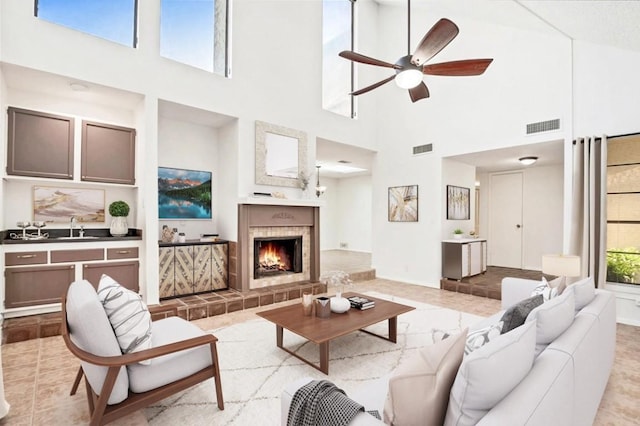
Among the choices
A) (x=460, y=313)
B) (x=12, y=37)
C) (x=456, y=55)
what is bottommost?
(x=460, y=313)

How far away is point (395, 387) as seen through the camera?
3.86 ft

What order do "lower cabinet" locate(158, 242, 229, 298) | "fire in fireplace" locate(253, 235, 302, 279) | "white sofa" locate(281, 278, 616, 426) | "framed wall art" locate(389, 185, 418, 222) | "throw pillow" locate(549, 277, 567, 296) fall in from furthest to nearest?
1. "framed wall art" locate(389, 185, 418, 222)
2. "fire in fireplace" locate(253, 235, 302, 279)
3. "lower cabinet" locate(158, 242, 229, 298)
4. "throw pillow" locate(549, 277, 567, 296)
5. "white sofa" locate(281, 278, 616, 426)

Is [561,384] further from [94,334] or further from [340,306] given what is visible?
[94,334]

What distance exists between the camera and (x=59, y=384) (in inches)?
97.6

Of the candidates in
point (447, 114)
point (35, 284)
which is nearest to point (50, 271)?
point (35, 284)

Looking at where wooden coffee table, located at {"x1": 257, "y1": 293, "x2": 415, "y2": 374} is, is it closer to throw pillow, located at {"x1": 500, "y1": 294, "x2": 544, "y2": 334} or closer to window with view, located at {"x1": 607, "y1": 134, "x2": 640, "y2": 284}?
throw pillow, located at {"x1": 500, "y1": 294, "x2": 544, "y2": 334}

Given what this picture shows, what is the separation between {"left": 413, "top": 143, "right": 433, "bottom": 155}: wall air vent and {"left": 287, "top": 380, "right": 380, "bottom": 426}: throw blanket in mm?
5595

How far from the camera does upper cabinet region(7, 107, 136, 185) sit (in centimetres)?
364

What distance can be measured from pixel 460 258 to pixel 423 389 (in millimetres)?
5040

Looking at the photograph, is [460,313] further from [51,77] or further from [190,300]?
[51,77]

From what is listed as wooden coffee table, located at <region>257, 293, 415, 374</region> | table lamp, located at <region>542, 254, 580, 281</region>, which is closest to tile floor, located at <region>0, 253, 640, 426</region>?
table lamp, located at <region>542, 254, 580, 281</region>

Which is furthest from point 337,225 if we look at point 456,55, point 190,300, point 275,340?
point 275,340

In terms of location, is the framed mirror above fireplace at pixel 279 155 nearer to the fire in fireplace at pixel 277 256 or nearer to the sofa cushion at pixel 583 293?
the fire in fireplace at pixel 277 256

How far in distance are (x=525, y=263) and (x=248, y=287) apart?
606cm
